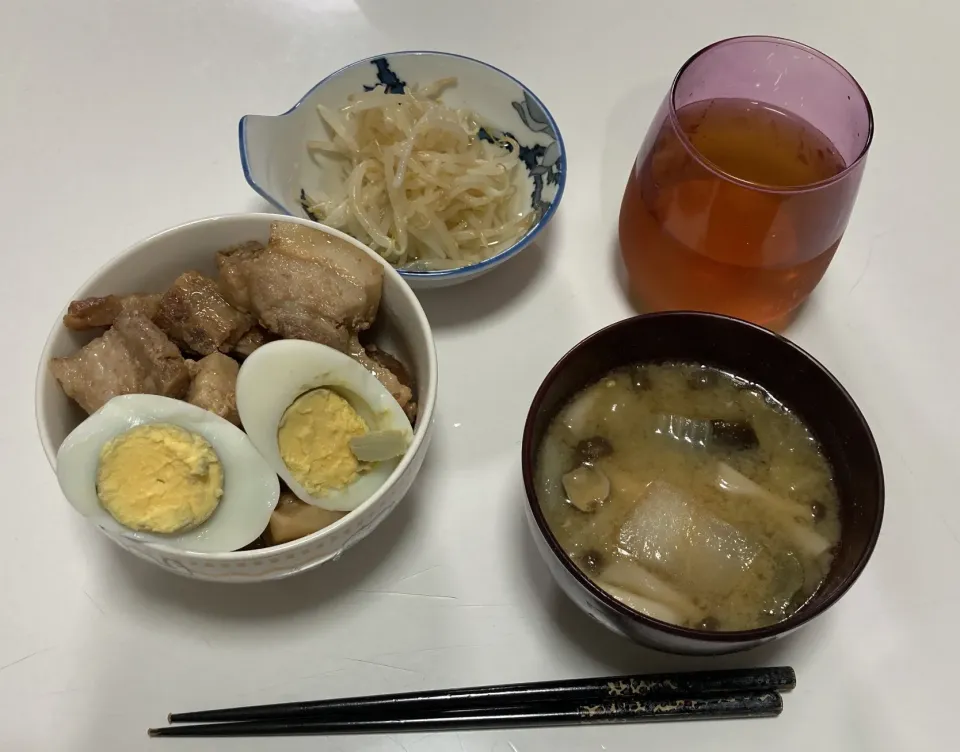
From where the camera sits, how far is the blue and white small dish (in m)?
1.49

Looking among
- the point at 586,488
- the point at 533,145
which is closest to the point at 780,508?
the point at 586,488

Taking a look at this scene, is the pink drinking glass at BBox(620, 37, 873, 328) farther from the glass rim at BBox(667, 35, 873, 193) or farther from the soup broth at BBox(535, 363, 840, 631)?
the soup broth at BBox(535, 363, 840, 631)

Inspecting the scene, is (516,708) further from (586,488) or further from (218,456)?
(218,456)

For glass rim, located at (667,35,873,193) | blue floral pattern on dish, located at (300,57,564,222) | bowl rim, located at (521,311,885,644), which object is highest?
glass rim, located at (667,35,873,193)

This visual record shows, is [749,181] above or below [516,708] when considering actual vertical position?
above

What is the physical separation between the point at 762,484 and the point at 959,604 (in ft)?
1.21

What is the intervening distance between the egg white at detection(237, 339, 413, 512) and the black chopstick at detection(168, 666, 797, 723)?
278mm

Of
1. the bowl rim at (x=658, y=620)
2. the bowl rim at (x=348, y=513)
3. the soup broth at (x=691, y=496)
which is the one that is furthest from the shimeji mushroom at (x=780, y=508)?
the bowl rim at (x=348, y=513)

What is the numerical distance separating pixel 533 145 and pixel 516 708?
1.06 meters

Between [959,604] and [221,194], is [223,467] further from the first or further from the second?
[959,604]

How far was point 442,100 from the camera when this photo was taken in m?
1.67

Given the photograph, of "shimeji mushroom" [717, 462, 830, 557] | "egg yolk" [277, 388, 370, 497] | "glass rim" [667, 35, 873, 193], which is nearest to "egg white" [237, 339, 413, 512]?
"egg yolk" [277, 388, 370, 497]

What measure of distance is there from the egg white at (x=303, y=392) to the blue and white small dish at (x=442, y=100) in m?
0.34

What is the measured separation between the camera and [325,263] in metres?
1.25
